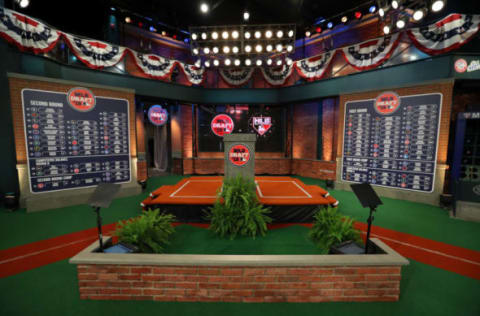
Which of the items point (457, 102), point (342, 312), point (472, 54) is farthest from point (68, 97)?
point (457, 102)

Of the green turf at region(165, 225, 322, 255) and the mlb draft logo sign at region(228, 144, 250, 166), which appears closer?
the green turf at region(165, 225, 322, 255)

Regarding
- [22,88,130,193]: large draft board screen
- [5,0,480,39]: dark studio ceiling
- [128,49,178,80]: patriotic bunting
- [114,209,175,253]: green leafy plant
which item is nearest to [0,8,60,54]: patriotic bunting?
[22,88,130,193]: large draft board screen

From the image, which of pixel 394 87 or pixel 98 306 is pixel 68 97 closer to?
pixel 98 306

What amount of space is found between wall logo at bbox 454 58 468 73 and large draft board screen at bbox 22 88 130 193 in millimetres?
10505

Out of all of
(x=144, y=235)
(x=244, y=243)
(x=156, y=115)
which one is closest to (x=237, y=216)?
(x=244, y=243)

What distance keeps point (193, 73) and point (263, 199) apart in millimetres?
7559

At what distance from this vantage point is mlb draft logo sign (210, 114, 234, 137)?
36.9ft

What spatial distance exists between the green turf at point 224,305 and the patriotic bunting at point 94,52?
6.90m

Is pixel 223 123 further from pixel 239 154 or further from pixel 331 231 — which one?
pixel 331 231

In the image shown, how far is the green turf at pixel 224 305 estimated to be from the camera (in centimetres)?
247

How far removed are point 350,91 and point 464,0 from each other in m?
4.08

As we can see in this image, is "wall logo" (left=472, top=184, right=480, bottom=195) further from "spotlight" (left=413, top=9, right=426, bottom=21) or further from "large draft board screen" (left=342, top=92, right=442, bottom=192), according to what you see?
"spotlight" (left=413, top=9, right=426, bottom=21)

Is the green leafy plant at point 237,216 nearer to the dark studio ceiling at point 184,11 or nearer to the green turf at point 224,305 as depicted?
the green turf at point 224,305

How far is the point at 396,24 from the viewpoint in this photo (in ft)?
20.5
